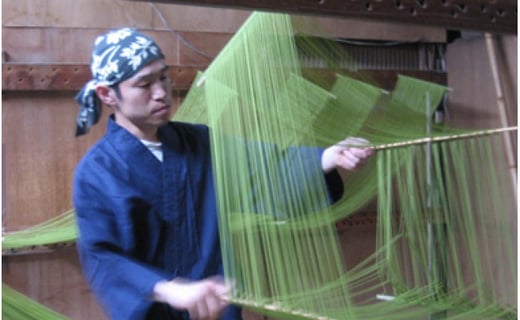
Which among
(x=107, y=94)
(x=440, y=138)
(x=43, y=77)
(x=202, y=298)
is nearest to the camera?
(x=202, y=298)

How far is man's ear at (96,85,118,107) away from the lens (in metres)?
0.90

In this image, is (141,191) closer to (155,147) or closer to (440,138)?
(155,147)

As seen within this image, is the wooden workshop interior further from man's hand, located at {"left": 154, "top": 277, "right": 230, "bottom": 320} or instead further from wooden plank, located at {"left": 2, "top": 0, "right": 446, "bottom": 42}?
man's hand, located at {"left": 154, "top": 277, "right": 230, "bottom": 320}

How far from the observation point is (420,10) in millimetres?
451

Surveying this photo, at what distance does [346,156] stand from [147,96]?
0.96 feet

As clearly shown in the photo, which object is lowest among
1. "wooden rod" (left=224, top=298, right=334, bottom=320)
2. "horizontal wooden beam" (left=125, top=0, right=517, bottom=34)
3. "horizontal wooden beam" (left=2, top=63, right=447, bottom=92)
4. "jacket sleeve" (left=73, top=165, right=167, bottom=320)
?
"wooden rod" (left=224, top=298, right=334, bottom=320)

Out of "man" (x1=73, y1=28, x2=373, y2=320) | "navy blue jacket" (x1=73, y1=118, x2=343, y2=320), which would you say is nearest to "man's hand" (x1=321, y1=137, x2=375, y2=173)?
"man" (x1=73, y1=28, x2=373, y2=320)

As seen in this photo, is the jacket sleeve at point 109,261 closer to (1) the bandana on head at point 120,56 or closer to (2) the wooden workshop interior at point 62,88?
(1) the bandana on head at point 120,56

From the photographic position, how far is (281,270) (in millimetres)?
772

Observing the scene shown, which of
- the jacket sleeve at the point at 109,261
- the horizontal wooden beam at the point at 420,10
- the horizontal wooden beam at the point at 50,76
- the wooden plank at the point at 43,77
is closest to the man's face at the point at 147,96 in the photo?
the jacket sleeve at the point at 109,261

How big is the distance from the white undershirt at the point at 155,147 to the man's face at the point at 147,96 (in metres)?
0.04

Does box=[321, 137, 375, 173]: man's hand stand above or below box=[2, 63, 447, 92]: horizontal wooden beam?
below

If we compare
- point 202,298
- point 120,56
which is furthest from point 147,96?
point 202,298

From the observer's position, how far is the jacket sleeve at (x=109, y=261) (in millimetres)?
788
